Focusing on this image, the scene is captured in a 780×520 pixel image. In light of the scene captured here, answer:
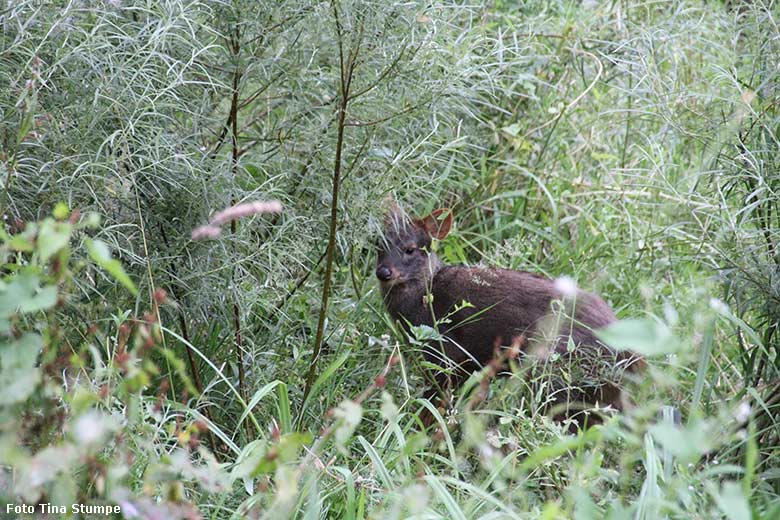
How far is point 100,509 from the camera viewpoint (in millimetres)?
2559

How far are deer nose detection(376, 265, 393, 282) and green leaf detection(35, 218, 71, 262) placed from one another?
3248 mm

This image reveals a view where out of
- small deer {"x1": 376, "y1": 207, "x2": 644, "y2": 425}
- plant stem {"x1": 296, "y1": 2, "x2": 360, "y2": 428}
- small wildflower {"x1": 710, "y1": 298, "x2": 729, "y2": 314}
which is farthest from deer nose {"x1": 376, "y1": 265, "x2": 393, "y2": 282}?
small wildflower {"x1": 710, "y1": 298, "x2": 729, "y2": 314}

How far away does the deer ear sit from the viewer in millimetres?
5348

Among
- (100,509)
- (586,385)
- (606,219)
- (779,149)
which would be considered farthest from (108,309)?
(606,219)

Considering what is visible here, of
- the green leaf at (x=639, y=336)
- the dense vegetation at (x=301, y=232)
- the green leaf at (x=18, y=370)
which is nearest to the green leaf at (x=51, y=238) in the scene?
the green leaf at (x=18, y=370)

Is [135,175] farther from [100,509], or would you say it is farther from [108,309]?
[100,509]

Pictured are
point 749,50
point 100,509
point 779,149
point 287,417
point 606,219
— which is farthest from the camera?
point 606,219

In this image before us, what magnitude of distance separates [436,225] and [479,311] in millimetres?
526

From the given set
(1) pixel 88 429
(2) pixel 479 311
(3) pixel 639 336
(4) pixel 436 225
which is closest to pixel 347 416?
(1) pixel 88 429

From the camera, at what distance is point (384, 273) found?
17.4ft

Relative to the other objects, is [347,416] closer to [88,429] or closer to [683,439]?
[88,429]

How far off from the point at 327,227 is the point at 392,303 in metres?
1.23

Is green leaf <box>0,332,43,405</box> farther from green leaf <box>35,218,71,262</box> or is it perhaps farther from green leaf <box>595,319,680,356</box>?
green leaf <box>595,319,680,356</box>

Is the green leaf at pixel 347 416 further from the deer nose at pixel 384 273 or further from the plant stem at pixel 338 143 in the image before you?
the deer nose at pixel 384 273
